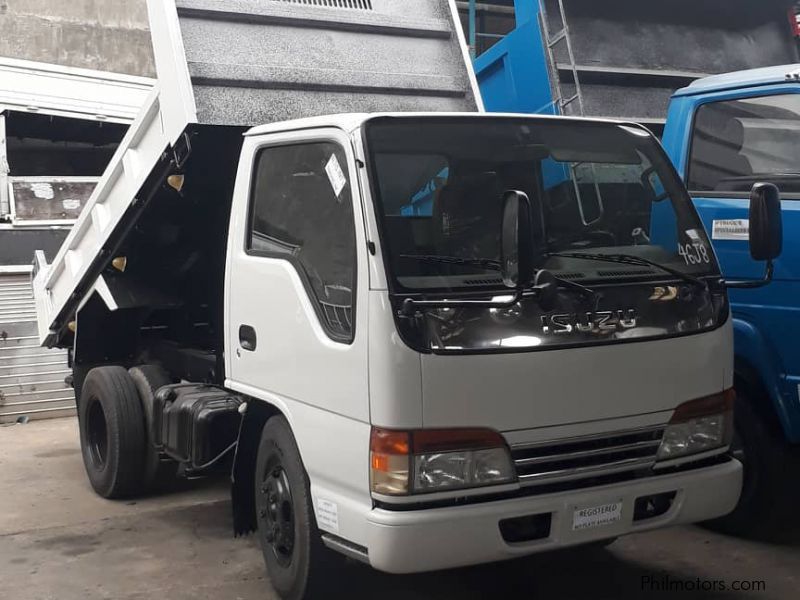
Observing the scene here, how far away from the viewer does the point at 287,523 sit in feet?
13.4

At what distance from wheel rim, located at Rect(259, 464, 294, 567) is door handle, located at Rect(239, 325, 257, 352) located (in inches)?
20.8

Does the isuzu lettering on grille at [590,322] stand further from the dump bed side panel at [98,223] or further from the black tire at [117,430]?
the black tire at [117,430]

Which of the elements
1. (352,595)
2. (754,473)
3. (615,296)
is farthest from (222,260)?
(754,473)

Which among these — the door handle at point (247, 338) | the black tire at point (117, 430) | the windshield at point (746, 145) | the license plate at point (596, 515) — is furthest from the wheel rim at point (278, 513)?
the windshield at point (746, 145)

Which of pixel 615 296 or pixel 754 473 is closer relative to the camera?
pixel 615 296

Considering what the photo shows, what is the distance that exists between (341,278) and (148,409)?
8.55 feet

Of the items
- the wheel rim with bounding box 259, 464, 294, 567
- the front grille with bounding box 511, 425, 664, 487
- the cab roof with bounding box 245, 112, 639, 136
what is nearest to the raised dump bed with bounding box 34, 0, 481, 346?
the cab roof with bounding box 245, 112, 639, 136

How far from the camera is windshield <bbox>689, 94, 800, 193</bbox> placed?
15.4 ft

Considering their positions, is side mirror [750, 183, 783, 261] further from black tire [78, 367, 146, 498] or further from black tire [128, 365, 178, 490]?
black tire [78, 367, 146, 498]

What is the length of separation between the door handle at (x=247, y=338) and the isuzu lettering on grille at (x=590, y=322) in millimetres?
1352

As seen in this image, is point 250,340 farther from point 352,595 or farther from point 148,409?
point 148,409

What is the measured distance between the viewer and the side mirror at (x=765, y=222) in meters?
3.97

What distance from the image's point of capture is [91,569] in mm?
4859

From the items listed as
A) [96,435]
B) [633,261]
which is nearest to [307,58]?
[633,261]
